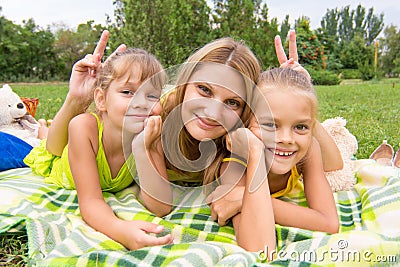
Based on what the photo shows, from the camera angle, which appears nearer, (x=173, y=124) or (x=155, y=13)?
(x=173, y=124)

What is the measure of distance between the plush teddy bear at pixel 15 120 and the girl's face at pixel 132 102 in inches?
53.3

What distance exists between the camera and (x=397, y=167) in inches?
111

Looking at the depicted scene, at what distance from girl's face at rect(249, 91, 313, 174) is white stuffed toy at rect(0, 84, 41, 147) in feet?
6.62

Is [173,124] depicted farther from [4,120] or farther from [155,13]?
[155,13]

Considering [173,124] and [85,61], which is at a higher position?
[85,61]

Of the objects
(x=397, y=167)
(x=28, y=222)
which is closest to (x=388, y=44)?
(x=397, y=167)

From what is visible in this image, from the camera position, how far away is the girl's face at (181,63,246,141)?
1.96 metres

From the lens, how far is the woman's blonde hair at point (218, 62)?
206cm

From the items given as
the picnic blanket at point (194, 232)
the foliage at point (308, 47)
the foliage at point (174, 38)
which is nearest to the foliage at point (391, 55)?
the foliage at point (174, 38)

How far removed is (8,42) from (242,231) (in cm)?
2376

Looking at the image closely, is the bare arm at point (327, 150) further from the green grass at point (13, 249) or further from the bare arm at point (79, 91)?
the green grass at point (13, 249)

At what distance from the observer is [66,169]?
2395mm

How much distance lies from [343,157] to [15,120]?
249cm

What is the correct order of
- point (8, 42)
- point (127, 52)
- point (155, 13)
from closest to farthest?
1. point (127, 52)
2. point (155, 13)
3. point (8, 42)
